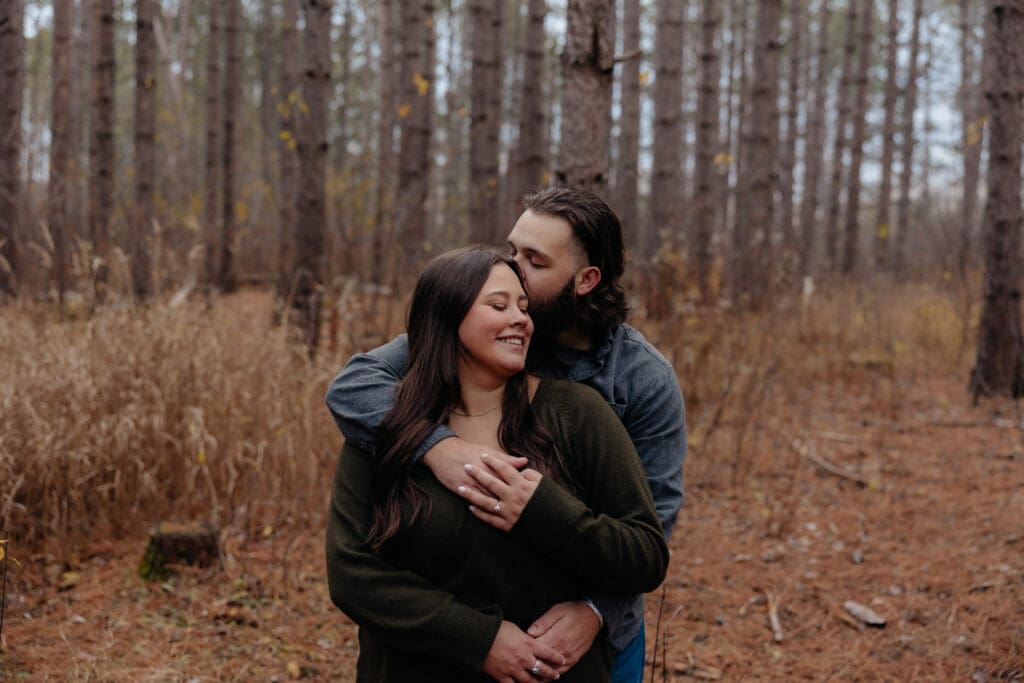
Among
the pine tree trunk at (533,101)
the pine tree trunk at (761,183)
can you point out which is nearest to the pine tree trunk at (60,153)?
the pine tree trunk at (533,101)

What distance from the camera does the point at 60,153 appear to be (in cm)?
952

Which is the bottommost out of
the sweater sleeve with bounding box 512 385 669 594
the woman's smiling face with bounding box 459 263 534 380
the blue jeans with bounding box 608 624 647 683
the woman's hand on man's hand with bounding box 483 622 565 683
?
the blue jeans with bounding box 608 624 647 683

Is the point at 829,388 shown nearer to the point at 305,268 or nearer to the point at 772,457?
the point at 772,457

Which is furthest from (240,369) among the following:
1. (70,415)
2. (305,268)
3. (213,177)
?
(213,177)

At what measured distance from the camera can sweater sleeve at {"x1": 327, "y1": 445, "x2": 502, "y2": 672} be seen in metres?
1.84

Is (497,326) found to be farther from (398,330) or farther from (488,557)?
(398,330)

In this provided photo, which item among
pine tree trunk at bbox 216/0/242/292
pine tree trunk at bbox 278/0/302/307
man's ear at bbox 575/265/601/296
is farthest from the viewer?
pine tree trunk at bbox 216/0/242/292

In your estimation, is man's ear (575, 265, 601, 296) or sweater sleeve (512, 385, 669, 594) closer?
sweater sleeve (512, 385, 669, 594)

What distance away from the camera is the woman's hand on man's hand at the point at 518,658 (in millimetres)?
1852

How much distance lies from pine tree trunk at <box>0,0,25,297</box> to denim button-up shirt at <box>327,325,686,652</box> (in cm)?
678

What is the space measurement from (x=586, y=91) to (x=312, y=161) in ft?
13.0

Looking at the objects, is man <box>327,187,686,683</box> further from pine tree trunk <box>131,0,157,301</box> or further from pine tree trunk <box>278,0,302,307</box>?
pine tree trunk <box>131,0,157,301</box>

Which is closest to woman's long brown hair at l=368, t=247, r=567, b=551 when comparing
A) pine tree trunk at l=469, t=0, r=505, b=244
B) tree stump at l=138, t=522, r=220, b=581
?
tree stump at l=138, t=522, r=220, b=581

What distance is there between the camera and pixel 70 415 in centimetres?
416
